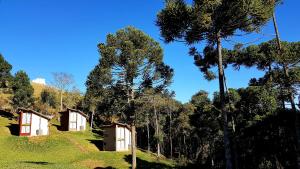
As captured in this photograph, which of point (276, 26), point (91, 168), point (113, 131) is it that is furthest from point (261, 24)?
point (113, 131)

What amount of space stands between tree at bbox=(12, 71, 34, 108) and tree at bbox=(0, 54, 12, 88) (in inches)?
67.1

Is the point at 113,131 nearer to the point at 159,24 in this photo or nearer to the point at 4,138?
the point at 4,138

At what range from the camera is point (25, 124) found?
149 feet

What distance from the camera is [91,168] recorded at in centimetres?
3234

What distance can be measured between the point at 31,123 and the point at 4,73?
1539cm

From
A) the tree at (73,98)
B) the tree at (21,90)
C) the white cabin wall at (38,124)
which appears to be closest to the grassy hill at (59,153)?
the white cabin wall at (38,124)

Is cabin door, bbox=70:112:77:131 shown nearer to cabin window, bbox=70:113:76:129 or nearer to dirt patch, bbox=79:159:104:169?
cabin window, bbox=70:113:76:129

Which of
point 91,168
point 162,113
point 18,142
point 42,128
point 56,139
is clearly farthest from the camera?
point 162,113

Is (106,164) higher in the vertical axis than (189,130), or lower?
lower

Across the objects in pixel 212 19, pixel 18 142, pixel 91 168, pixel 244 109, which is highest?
pixel 212 19

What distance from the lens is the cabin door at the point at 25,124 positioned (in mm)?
44938

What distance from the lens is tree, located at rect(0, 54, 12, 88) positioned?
54.4m

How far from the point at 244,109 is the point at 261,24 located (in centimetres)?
1930

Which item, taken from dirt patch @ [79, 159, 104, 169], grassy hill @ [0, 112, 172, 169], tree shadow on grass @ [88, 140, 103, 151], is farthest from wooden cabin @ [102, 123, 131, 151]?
dirt patch @ [79, 159, 104, 169]
